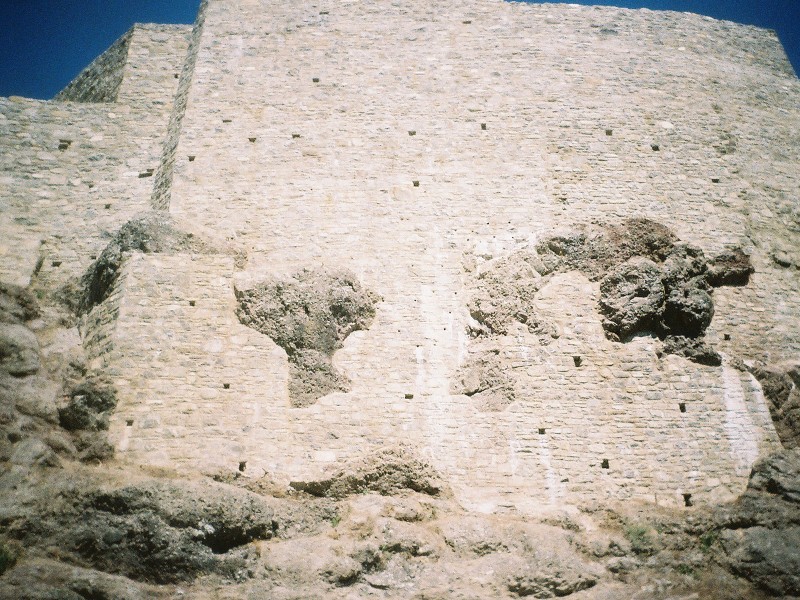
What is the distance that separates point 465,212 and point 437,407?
118 inches

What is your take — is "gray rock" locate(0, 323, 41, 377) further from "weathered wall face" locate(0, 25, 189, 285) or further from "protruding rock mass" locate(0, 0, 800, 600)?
"weathered wall face" locate(0, 25, 189, 285)

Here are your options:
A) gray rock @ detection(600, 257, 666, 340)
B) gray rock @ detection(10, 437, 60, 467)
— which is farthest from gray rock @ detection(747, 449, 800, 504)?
gray rock @ detection(10, 437, 60, 467)

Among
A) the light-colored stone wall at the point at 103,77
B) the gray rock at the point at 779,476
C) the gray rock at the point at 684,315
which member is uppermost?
the light-colored stone wall at the point at 103,77

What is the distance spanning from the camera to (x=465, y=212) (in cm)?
873

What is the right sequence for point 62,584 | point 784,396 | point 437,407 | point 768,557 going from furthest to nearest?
point 784,396 → point 437,407 → point 768,557 → point 62,584

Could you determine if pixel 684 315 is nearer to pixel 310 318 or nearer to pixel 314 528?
pixel 310 318

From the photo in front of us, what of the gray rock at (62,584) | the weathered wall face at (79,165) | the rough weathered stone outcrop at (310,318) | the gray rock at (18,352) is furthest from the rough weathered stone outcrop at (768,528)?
the weathered wall face at (79,165)

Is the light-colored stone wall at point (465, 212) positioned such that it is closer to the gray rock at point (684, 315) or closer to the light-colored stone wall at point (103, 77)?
the gray rock at point (684, 315)

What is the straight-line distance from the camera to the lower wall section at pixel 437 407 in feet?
22.2

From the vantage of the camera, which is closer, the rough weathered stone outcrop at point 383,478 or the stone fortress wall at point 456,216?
the rough weathered stone outcrop at point 383,478

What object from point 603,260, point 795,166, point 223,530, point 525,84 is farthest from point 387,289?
point 795,166

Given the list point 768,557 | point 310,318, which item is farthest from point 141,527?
point 768,557

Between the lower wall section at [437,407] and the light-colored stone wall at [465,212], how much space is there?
26 millimetres

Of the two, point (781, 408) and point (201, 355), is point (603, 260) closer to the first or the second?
point (781, 408)
